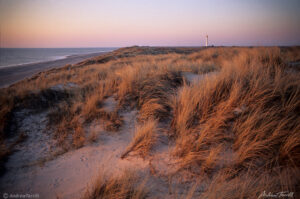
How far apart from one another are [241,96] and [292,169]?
142 cm

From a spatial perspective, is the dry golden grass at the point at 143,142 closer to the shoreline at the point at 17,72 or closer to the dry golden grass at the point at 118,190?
the dry golden grass at the point at 118,190

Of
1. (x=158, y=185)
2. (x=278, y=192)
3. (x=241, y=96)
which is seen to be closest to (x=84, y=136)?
(x=158, y=185)

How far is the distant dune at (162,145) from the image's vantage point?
1.68 metres

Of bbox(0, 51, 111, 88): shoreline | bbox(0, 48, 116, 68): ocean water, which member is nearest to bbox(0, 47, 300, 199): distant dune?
bbox(0, 51, 111, 88): shoreline

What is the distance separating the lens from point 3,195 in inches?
75.4

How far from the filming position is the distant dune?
1683 mm

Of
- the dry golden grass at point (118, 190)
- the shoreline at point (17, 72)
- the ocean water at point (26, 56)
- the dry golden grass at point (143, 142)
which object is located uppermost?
the ocean water at point (26, 56)

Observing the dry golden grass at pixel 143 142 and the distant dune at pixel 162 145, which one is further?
the dry golden grass at pixel 143 142

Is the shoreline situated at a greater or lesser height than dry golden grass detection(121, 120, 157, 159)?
greater

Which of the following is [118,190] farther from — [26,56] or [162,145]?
[26,56]

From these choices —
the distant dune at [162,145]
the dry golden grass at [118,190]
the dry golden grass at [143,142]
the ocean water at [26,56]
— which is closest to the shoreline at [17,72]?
the ocean water at [26,56]

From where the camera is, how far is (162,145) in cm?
239

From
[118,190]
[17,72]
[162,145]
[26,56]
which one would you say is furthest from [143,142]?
[26,56]

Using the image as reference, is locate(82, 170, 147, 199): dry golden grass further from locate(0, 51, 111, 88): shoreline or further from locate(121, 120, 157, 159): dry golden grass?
locate(0, 51, 111, 88): shoreline
